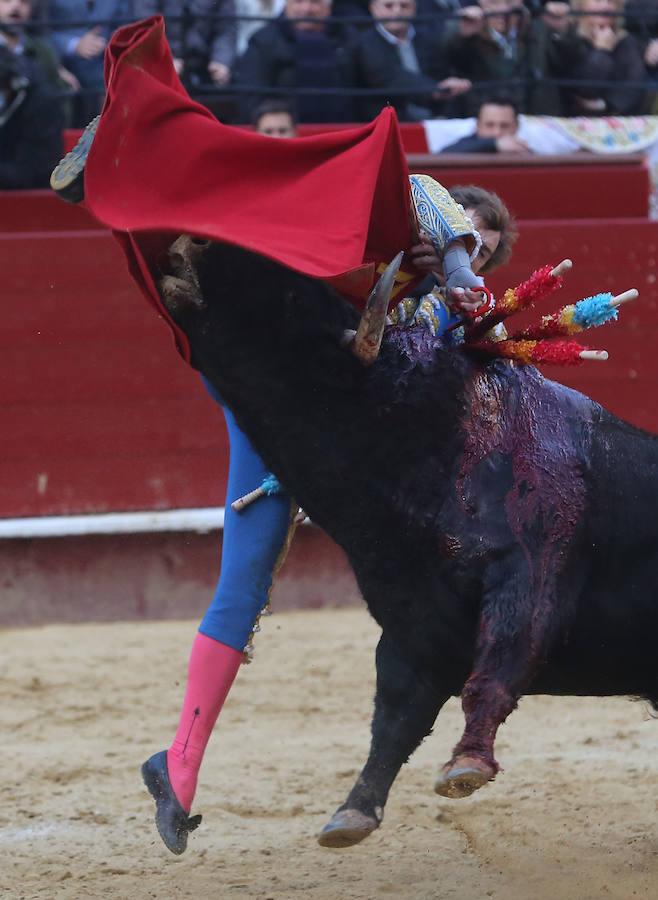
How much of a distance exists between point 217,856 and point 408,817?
0.46 m

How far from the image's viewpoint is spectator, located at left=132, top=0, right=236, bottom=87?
227 inches


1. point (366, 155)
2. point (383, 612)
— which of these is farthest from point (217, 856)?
point (366, 155)

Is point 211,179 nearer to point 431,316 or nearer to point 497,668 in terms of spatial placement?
point 431,316

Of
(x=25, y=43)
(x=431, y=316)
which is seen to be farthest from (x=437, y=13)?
(x=431, y=316)

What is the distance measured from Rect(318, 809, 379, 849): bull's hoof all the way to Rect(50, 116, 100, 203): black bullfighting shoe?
44.7 inches

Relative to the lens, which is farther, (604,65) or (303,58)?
(604,65)

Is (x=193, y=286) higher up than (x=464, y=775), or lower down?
higher up

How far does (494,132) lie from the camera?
5898 millimetres

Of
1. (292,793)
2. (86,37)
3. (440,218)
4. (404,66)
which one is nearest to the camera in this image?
(440,218)

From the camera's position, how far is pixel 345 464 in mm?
2551

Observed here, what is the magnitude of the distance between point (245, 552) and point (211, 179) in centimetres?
77

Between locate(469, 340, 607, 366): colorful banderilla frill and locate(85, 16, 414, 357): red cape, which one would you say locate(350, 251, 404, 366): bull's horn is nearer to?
locate(85, 16, 414, 357): red cape

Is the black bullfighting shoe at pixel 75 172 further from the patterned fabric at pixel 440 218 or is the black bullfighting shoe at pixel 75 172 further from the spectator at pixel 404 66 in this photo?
the spectator at pixel 404 66

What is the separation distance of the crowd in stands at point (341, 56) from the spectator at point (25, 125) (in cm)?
1
